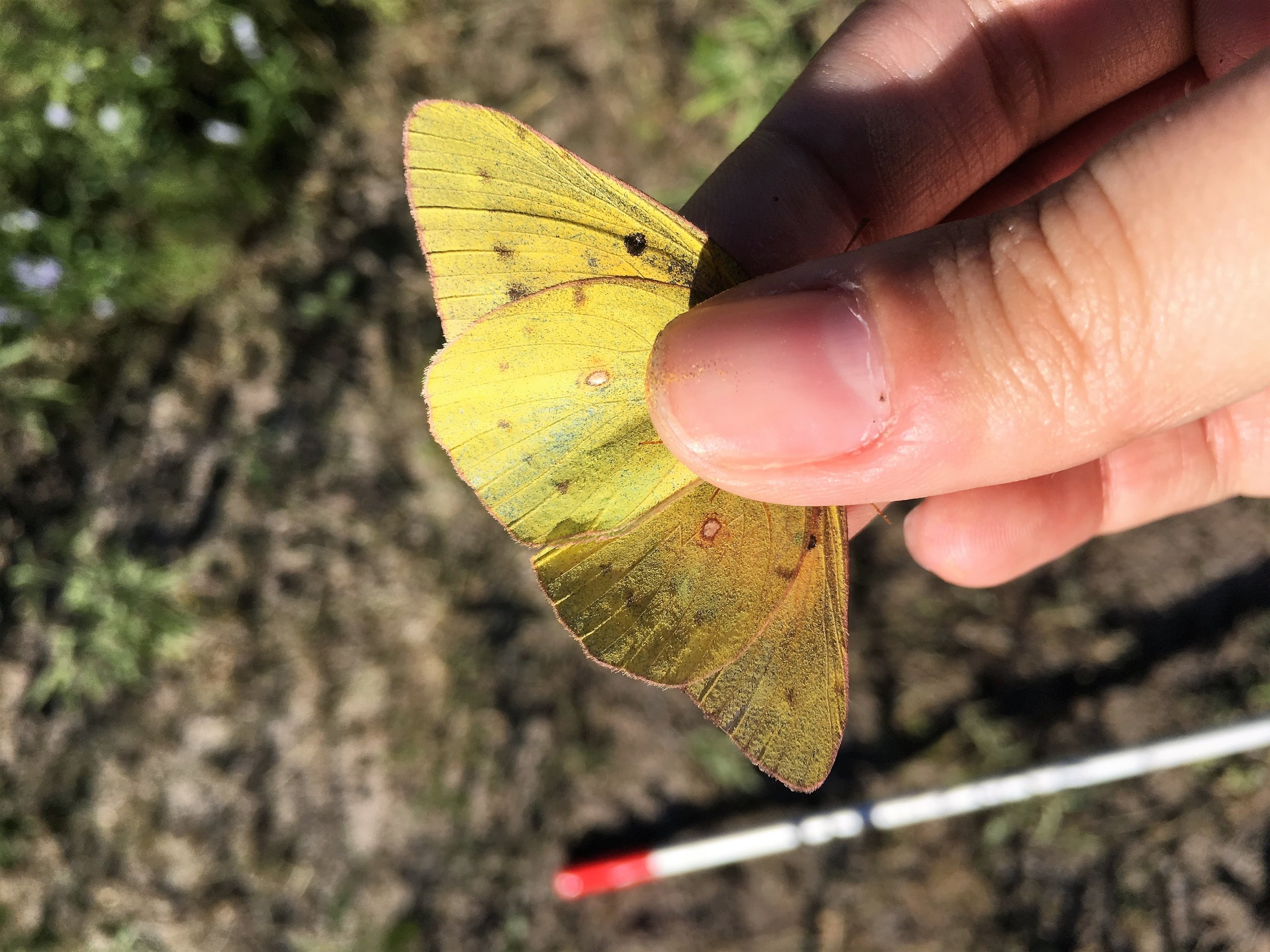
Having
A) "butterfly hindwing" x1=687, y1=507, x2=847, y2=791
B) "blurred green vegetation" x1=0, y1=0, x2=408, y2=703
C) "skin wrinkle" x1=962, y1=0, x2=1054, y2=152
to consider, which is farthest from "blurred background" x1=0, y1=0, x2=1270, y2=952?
"butterfly hindwing" x1=687, y1=507, x2=847, y2=791

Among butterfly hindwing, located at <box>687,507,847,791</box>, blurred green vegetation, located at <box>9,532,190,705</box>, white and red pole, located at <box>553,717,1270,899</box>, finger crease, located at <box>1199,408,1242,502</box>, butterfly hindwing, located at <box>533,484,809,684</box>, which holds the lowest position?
white and red pole, located at <box>553,717,1270,899</box>

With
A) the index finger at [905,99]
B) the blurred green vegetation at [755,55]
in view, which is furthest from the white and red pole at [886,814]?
the blurred green vegetation at [755,55]

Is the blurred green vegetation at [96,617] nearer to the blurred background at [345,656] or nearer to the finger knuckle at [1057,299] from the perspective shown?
the blurred background at [345,656]

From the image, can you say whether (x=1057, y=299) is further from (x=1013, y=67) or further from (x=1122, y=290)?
(x=1013, y=67)

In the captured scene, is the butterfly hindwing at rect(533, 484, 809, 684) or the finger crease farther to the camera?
the finger crease

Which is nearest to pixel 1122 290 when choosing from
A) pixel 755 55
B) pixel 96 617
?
pixel 755 55

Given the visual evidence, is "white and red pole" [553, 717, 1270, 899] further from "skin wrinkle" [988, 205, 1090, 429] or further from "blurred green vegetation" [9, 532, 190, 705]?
"skin wrinkle" [988, 205, 1090, 429]

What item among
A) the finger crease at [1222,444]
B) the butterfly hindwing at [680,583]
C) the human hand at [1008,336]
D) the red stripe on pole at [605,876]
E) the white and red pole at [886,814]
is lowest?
the red stripe on pole at [605,876]
